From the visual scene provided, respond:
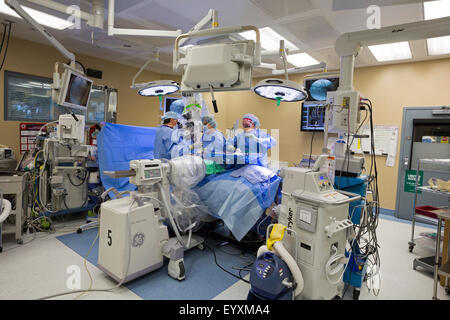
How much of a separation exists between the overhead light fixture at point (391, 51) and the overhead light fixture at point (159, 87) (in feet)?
9.92

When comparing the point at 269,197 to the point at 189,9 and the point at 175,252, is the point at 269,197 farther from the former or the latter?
the point at 189,9

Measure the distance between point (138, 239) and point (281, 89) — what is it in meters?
1.72

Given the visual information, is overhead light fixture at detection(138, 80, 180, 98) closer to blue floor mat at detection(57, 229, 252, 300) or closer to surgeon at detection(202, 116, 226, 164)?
surgeon at detection(202, 116, 226, 164)

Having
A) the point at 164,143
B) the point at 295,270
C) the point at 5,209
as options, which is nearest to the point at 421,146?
the point at 295,270

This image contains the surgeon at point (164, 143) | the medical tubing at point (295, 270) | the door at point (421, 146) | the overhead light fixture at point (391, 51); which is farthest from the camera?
the door at point (421, 146)

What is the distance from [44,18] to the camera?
342 cm

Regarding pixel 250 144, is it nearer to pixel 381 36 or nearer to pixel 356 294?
pixel 381 36

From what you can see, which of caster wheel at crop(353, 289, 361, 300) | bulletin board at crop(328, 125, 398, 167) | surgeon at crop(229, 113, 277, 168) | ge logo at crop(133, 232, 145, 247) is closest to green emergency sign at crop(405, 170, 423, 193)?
bulletin board at crop(328, 125, 398, 167)

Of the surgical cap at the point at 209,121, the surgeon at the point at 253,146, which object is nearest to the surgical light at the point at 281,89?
the surgeon at the point at 253,146

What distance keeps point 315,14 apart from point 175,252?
295 cm

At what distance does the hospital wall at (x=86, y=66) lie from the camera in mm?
4160

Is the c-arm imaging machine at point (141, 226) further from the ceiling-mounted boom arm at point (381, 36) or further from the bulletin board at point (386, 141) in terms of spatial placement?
the bulletin board at point (386, 141)
